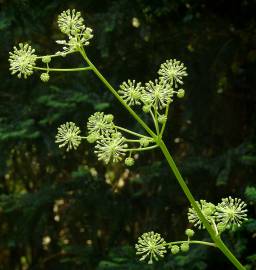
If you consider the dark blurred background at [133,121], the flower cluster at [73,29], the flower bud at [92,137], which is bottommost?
the flower bud at [92,137]

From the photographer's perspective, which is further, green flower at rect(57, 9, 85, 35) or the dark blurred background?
the dark blurred background

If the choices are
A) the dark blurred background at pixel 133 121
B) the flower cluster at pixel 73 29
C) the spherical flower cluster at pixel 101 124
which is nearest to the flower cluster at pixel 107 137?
the spherical flower cluster at pixel 101 124

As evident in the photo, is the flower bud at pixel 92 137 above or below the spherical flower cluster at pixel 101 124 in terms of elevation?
below

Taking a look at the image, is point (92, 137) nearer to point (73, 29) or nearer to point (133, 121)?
point (73, 29)

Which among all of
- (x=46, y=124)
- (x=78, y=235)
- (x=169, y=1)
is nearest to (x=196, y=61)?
(x=169, y=1)

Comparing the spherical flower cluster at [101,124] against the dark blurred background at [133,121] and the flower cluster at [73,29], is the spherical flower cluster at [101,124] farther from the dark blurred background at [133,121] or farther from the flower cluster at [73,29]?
the dark blurred background at [133,121]

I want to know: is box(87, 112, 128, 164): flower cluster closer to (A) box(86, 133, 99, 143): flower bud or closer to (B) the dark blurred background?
(A) box(86, 133, 99, 143): flower bud

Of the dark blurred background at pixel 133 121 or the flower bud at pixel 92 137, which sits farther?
the dark blurred background at pixel 133 121

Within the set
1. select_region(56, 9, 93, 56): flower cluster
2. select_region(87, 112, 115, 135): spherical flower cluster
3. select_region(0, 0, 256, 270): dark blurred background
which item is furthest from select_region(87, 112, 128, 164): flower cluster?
select_region(0, 0, 256, 270): dark blurred background
